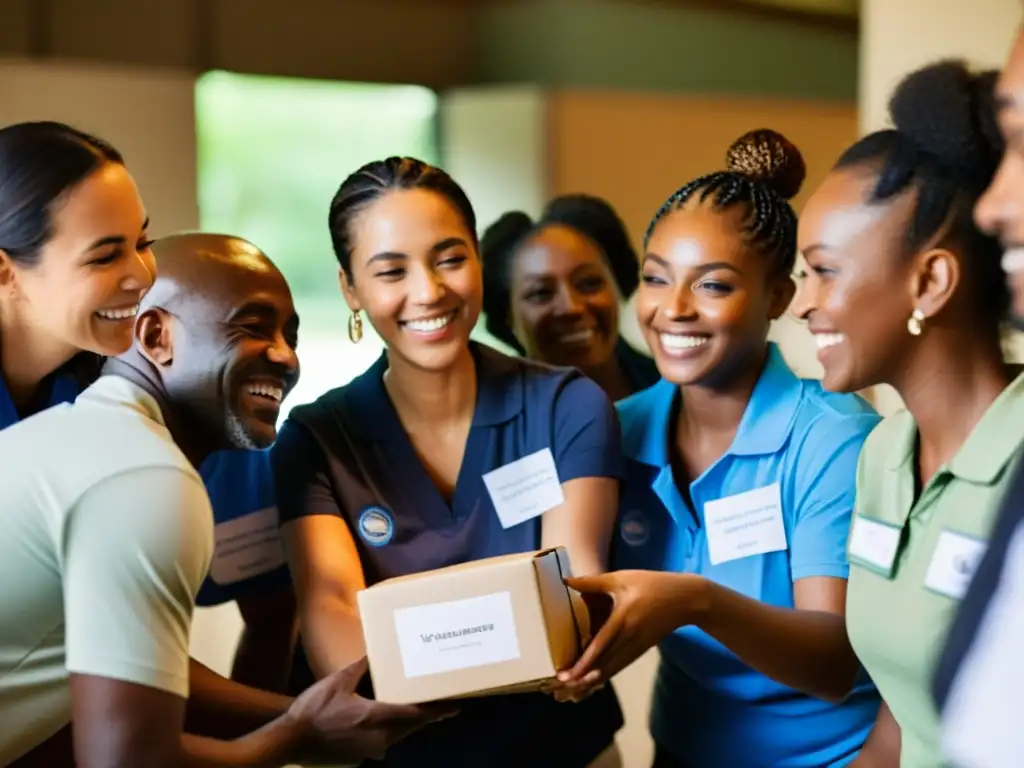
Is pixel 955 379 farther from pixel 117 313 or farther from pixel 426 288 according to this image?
pixel 117 313

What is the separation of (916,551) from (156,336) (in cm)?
96

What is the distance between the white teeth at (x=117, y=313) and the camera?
4.93 feet

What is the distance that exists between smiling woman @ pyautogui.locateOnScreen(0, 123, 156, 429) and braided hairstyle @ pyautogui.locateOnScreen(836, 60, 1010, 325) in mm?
935

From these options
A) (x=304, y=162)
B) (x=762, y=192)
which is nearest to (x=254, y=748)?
(x=762, y=192)

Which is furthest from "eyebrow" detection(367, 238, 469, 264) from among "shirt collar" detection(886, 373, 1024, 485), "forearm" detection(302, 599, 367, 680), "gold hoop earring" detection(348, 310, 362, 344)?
"shirt collar" detection(886, 373, 1024, 485)

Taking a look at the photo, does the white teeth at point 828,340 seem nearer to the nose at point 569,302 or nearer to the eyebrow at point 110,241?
the nose at point 569,302

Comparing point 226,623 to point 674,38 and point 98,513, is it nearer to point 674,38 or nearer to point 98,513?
point 98,513

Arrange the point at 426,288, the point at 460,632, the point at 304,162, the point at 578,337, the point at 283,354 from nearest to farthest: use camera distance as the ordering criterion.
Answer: the point at 460,632
the point at 283,354
the point at 426,288
the point at 578,337
the point at 304,162

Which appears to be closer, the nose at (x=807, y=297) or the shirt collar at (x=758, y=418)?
the nose at (x=807, y=297)

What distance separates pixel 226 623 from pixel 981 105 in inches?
51.9

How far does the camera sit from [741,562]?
1.76 m

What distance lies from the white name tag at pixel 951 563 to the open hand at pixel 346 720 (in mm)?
627

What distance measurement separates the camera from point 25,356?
1576mm

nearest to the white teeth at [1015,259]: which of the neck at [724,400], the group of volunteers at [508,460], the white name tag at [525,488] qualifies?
the group of volunteers at [508,460]
